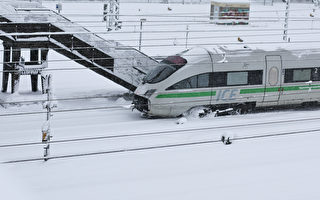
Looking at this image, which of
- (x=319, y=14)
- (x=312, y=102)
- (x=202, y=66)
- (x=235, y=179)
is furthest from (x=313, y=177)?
(x=319, y=14)

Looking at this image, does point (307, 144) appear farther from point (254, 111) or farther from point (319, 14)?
point (319, 14)

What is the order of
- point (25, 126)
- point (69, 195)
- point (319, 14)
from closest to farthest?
point (69, 195)
point (25, 126)
point (319, 14)

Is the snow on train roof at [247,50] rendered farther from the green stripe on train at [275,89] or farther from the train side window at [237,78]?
the green stripe on train at [275,89]

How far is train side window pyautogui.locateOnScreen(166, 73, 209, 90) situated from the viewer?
14250 mm

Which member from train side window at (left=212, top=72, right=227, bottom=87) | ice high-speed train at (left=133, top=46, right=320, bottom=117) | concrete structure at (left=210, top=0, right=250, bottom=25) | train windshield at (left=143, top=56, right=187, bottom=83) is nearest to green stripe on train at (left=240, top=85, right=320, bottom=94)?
ice high-speed train at (left=133, top=46, right=320, bottom=117)

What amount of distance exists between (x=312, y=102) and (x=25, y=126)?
8.46 metres

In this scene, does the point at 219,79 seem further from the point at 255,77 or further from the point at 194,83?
the point at 255,77

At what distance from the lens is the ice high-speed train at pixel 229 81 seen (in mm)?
14242

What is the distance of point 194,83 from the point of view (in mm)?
14352

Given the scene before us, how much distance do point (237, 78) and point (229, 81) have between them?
268mm

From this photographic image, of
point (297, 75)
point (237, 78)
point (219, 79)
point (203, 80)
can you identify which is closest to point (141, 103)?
point (203, 80)

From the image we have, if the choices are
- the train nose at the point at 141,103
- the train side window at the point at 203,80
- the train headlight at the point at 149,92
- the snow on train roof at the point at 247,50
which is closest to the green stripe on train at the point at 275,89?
the snow on train roof at the point at 247,50

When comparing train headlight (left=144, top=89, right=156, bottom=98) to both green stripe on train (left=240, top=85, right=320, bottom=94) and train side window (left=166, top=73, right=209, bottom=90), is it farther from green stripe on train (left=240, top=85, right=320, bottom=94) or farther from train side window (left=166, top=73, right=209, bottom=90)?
green stripe on train (left=240, top=85, right=320, bottom=94)

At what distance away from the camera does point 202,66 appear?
47.1ft
